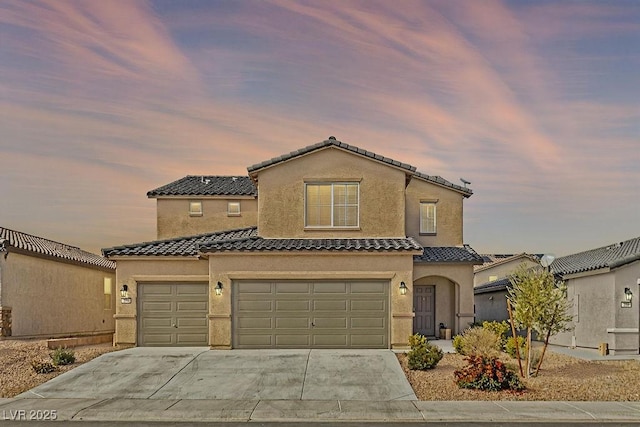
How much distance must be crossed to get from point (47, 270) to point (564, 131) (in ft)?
80.1

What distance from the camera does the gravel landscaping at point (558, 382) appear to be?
1370 cm

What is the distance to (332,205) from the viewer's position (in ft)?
72.1

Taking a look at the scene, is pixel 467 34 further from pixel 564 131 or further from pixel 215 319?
pixel 215 319

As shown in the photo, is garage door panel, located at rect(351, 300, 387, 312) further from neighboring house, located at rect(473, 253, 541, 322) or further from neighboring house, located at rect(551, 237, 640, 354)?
neighboring house, located at rect(551, 237, 640, 354)

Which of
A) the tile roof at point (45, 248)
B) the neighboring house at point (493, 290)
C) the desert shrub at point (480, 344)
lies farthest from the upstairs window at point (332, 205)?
the tile roof at point (45, 248)

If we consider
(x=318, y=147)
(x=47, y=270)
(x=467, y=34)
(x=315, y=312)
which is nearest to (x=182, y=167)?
(x=47, y=270)

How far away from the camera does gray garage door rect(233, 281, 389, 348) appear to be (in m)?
20.0

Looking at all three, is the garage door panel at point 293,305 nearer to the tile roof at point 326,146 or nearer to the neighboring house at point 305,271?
the neighboring house at point 305,271

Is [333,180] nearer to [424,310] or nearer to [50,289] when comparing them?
[424,310]

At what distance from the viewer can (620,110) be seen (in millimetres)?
23172

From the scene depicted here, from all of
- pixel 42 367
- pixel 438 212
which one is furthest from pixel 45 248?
pixel 438 212

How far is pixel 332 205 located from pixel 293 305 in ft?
14.6

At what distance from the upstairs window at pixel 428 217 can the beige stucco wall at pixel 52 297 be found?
17.7 meters

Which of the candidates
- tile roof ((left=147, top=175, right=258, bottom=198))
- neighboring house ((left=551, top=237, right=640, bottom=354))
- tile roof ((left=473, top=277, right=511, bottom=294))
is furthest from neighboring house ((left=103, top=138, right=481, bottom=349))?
tile roof ((left=473, top=277, right=511, bottom=294))
